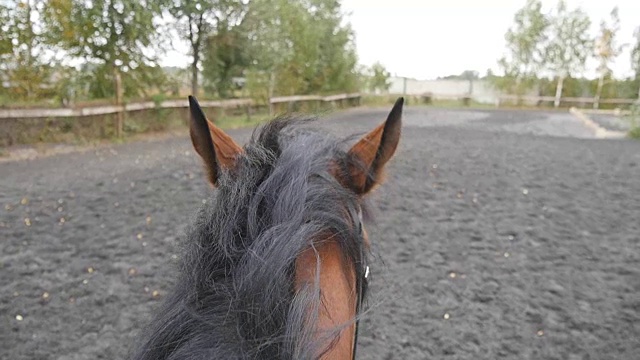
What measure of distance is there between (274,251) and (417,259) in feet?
14.3

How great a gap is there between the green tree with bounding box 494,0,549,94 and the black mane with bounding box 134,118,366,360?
139 feet

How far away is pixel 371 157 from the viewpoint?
1.27 m

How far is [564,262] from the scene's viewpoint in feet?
16.4

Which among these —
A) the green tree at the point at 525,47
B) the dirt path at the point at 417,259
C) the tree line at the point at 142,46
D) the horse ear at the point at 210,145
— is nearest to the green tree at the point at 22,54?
the tree line at the point at 142,46

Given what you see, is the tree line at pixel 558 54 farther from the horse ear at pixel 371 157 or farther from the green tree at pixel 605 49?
the horse ear at pixel 371 157

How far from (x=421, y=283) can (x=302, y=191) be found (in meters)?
3.75

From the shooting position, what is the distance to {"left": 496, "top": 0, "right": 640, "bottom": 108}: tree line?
38406 millimetres

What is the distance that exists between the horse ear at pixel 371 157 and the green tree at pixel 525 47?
139 feet

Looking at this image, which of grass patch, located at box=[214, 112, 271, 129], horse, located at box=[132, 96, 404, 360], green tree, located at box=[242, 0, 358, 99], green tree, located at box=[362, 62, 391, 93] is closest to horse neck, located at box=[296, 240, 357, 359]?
horse, located at box=[132, 96, 404, 360]

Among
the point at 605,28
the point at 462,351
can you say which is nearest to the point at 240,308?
the point at 462,351

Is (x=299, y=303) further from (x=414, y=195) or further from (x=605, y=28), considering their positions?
(x=605, y=28)

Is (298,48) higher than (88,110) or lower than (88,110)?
higher

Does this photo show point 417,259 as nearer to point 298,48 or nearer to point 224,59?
point 224,59

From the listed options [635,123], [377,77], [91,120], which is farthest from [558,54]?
[91,120]
